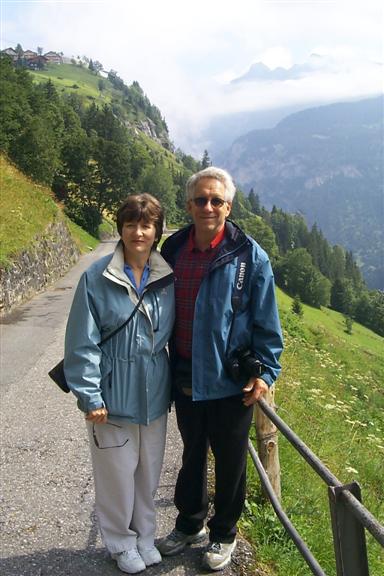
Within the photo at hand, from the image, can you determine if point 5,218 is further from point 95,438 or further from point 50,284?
point 95,438

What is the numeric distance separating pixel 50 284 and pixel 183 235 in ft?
55.6

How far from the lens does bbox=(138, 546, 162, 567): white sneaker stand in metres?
3.93

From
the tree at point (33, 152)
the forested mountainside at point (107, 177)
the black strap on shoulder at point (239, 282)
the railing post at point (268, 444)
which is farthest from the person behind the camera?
the forested mountainside at point (107, 177)

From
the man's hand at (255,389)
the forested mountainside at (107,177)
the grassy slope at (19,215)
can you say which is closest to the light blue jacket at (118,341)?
the man's hand at (255,389)

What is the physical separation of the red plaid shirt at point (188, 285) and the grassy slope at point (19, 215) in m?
12.0

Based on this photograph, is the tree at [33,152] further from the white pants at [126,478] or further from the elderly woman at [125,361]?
the white pants at [126,478]

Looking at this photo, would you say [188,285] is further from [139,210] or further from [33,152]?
[33,152]

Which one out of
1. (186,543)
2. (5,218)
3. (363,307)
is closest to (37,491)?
(186,543)

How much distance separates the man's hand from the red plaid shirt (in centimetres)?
46

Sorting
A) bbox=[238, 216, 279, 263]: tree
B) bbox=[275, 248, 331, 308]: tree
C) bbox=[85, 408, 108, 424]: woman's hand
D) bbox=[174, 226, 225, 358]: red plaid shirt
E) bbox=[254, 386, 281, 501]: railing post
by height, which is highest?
bbox=[174, 226, 225, 358]: red plaid shirt

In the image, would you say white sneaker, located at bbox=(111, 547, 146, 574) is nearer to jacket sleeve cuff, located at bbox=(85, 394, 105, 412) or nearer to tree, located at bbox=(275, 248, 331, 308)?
jacket sleeve cuff, located at bbox=(85, 394, 105, 412)

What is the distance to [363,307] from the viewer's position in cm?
9875

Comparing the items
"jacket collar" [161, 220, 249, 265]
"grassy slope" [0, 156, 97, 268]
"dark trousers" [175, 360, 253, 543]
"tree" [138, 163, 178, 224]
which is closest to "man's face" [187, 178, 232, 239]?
"jacket collar" [161, 220, 249, 265]

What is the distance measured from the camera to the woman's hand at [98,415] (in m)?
3.45
